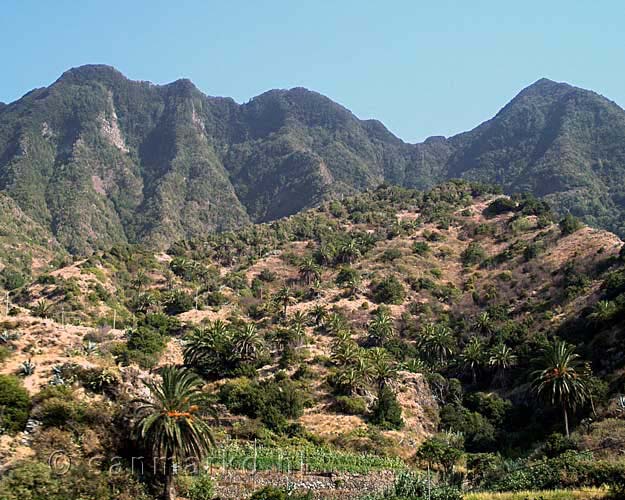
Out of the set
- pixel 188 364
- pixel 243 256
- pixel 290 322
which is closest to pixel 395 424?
pixel 188 364

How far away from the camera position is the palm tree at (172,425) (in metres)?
32.0

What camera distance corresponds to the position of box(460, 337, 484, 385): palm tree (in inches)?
2896

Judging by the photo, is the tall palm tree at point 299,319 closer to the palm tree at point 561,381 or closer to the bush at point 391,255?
the bush at point 391,255

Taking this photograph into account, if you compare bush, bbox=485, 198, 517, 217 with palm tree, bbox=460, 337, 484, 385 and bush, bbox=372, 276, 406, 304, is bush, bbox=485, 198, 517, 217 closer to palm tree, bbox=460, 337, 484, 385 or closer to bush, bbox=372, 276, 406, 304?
bush, bbox=372, 276, 406, 304

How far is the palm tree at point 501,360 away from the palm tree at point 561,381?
14934 millimetres

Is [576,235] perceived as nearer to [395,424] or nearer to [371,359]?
[371,359]

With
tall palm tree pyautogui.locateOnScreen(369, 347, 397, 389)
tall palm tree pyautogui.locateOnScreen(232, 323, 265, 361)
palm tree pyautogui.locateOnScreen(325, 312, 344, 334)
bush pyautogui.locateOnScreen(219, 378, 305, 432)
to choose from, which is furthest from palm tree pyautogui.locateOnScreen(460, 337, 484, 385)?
tall palm tree pyautogui.locateOnScreen(232, 323, 265, 361)

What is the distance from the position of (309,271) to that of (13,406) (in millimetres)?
76475

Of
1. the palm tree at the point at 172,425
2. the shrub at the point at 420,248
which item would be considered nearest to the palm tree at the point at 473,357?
the shrub at the point at 420,248

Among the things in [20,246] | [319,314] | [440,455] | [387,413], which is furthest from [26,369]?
[20,246]

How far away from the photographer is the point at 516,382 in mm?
69875

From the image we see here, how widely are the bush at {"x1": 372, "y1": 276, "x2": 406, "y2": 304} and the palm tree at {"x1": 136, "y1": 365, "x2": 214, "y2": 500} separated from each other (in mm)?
66019

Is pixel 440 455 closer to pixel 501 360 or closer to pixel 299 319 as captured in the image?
pixel 501 360

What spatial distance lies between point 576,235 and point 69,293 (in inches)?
3058
